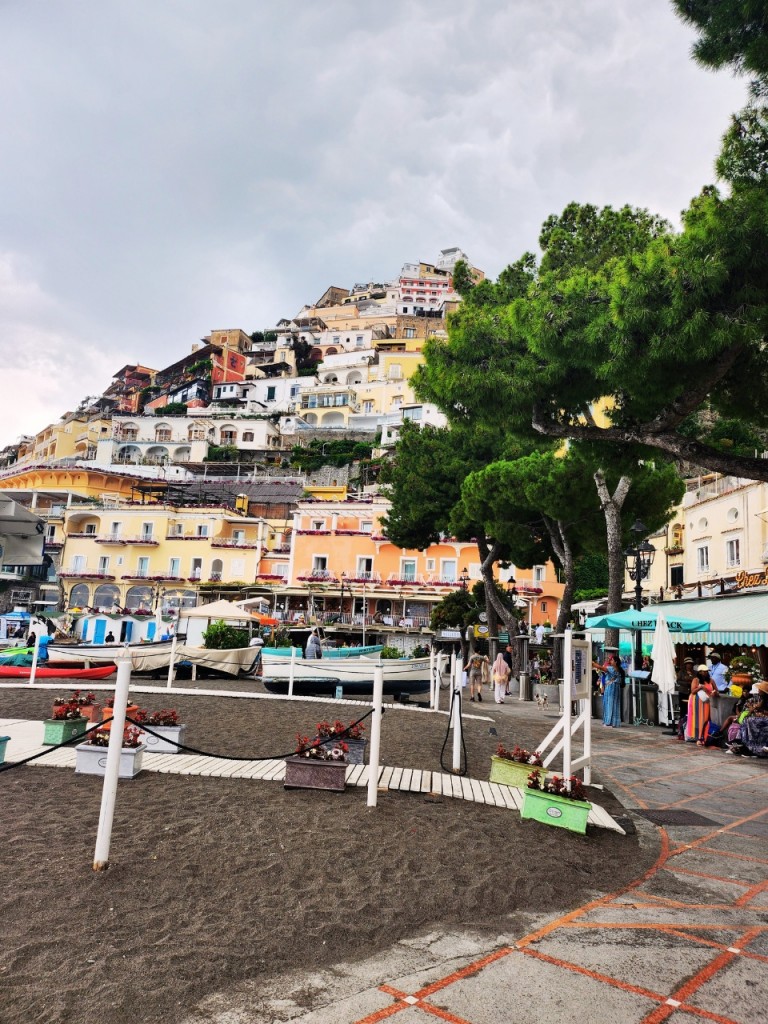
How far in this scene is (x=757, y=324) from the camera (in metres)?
6.07

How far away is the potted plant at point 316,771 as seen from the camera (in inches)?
257

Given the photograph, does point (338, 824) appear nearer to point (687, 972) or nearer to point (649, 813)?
point (687, 972)

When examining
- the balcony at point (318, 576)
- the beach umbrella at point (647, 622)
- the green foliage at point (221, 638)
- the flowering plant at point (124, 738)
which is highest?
the balcony at point (318, 576)

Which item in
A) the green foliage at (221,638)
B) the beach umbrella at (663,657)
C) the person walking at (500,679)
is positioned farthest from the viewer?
the green foliage at (221,638)

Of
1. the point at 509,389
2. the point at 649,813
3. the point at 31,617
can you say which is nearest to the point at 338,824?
the point at 649,813

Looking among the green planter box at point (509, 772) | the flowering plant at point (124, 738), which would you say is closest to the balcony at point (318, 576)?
the green planter box at point (509, 772)

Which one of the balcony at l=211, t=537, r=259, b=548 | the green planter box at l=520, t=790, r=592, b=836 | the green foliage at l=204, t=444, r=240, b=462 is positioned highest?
the green foliage at l=204, t=444, r=240, b=462

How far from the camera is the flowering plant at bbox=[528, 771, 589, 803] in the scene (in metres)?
6.04

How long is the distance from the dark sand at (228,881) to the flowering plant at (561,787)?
32cm

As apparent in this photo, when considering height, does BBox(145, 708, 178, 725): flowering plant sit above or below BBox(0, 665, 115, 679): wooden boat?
above

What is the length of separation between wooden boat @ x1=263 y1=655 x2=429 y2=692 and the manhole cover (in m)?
9.15

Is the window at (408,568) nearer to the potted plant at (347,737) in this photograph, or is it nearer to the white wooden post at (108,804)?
the potted plant at (347,737)

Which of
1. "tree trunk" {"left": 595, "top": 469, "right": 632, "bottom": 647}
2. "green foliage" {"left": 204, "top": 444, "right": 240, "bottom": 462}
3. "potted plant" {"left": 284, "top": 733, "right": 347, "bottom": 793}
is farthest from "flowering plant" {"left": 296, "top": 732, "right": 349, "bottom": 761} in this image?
"green foliage" {"left": 204, "top": 444, "right": 240, "bottom": 462}

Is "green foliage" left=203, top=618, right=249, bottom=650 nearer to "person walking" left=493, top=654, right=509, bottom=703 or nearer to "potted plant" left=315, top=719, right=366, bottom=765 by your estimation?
"person walking" left=493, top=654, right=509, bottom=703
